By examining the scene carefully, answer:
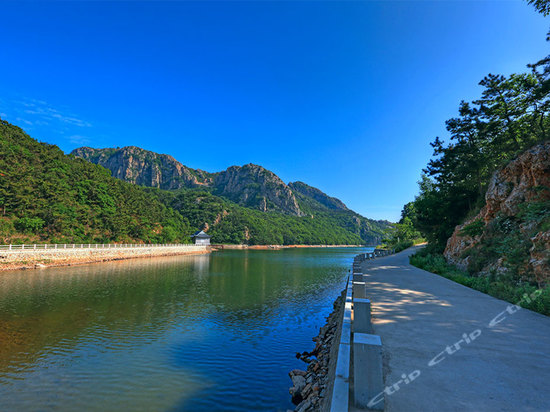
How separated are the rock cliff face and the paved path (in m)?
3.32

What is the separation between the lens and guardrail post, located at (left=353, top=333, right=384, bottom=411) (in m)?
3.27

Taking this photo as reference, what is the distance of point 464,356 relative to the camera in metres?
5.10

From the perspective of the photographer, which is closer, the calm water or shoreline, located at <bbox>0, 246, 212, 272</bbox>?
the calm water

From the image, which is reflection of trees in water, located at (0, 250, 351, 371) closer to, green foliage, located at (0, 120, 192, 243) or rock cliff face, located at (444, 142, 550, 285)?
rock cliff face, located at (444, 142, 550, 285)

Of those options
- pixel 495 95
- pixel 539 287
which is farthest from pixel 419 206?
pixel 539 287

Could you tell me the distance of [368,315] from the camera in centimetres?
489

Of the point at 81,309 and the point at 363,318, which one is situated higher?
the point at 363,318

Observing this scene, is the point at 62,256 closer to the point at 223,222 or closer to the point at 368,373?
Result: the point at 368,373

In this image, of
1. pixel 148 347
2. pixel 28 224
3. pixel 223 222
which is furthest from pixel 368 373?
pixel 223 222

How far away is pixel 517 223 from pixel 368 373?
53.1 feet

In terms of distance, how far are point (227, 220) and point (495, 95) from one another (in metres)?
129

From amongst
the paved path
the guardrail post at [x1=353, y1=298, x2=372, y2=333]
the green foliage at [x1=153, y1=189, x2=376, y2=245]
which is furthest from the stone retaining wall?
the green foliage at [x1=153, y1=189, x2=376, y2=245]

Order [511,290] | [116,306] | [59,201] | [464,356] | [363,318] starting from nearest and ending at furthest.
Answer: [363,318]
[464,356]
[511,290]
[116,306]
[59,201]

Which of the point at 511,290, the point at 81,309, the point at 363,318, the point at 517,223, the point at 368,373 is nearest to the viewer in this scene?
the point at 368,373
